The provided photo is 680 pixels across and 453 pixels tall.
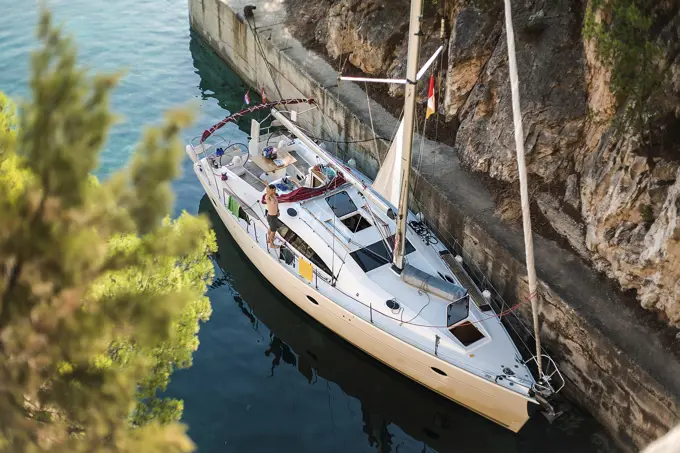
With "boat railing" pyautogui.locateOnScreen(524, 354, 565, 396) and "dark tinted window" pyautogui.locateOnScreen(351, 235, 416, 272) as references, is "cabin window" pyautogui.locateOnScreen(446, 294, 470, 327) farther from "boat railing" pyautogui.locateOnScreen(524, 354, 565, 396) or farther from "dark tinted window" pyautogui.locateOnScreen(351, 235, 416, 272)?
"dark tinted window" pyautogui.locateOnScreen(351, 235, 416, 272)

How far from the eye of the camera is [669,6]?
50.7 ft

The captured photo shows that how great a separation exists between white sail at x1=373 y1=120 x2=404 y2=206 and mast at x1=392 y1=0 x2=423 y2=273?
0.16 meters

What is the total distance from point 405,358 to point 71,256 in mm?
10817

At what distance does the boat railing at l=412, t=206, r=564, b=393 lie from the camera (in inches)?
605

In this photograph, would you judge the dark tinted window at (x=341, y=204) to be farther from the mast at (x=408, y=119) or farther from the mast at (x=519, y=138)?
the mast at (x=519, y=138)

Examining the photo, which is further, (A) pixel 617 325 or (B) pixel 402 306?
(B) pixel 402 306

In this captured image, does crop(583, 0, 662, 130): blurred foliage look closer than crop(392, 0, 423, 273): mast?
No

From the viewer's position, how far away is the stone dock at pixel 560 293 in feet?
45.3

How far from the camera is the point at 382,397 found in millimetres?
16422

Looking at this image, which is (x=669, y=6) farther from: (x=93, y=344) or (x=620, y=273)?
(x=93, y=344)

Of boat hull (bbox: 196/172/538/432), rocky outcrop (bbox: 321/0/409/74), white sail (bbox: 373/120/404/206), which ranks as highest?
rocky outcrop (bbox: 321/0/409/74)

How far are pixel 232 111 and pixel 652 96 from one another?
61.5 feet

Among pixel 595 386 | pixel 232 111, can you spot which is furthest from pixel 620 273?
pixel 232 111

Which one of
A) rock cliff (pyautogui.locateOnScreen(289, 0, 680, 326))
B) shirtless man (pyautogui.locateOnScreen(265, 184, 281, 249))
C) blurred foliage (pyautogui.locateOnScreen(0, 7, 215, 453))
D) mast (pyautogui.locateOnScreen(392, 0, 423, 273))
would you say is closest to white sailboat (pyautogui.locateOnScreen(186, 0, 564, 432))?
mast (pyautogui.locateOnScreen(392, 0, 423, 273))
